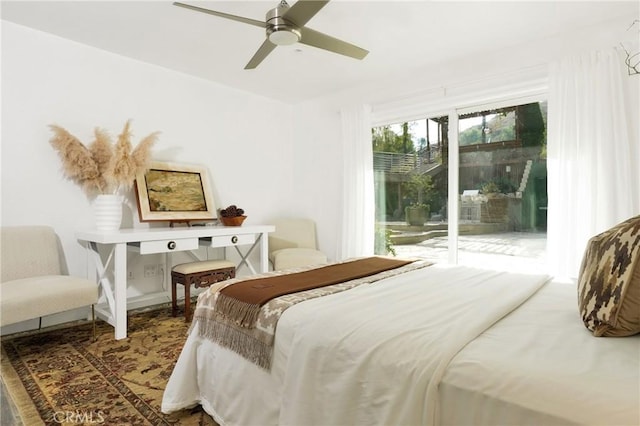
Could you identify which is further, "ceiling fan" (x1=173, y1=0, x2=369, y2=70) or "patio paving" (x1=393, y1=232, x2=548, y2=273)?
"patio paving" (x1=393, y1=232, x2=548, y2=273)

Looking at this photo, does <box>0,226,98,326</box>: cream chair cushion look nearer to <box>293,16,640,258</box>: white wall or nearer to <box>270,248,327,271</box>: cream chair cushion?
<box>270,248,327,271</box>: cream chair cushion

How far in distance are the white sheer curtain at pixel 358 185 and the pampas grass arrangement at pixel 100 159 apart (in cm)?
210

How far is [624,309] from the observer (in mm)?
1024

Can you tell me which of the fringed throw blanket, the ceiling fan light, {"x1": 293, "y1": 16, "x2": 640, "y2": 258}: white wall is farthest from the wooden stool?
the ceiling fan light

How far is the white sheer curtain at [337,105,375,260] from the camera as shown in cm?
412

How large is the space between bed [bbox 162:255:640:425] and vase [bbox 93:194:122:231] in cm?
166

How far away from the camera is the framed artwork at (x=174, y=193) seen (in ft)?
11.1

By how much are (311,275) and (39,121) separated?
261 centimetres

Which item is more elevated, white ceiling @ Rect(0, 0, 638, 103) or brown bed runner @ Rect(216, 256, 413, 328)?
white ceiling @ Rect(0, 0, 638, 103)

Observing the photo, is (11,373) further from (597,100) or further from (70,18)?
(597,100)

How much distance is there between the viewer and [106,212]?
292cm

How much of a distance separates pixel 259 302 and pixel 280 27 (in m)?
1.47

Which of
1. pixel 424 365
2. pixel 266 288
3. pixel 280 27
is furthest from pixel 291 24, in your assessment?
pixel 424 365

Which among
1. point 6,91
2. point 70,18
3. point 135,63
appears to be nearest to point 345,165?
point 135,63
